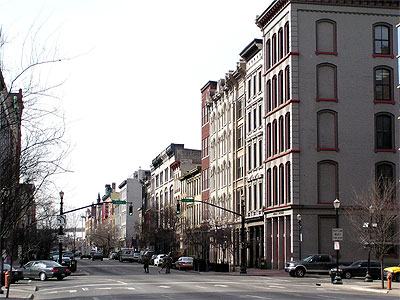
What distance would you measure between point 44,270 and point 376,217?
24.2 metres

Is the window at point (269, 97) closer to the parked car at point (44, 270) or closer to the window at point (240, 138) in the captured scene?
the window at point (240, 138)

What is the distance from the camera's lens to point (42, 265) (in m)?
49.1

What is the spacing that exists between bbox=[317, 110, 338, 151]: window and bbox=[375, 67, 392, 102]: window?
4.56 metres

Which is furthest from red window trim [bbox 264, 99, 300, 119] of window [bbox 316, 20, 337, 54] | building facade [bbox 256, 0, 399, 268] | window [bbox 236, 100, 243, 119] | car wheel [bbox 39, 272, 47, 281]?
car wheel [bbox 39, 272, 47, 281]

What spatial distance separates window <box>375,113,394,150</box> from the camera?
62.8m

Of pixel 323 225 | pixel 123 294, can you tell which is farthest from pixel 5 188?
pixel 323 225

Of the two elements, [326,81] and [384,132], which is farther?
[384,132]

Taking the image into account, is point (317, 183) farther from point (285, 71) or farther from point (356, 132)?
point (285, 71)

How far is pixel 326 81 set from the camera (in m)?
62.6

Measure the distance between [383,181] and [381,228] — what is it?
48.3 feet

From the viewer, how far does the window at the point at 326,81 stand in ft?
205

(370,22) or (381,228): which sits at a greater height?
(370,22)

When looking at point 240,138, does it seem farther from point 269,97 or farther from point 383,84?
point 383,84

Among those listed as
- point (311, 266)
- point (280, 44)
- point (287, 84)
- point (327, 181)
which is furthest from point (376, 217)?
point (280, 44)
